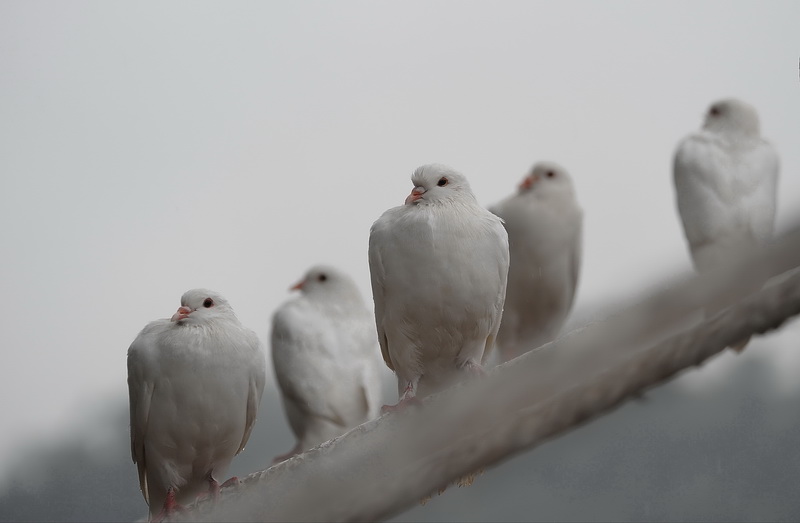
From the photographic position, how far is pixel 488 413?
2.03 feet

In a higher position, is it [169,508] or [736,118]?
[736,118]

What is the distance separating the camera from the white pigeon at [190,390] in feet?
8.97

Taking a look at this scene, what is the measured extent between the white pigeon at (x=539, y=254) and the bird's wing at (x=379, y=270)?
137 cm

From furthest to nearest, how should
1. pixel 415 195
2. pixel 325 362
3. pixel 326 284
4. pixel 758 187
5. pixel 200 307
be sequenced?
1. pixel 326 284
2. pixel 325 362
3. pixel 758 187
4. pixel 200 307
5. pixel 415 195

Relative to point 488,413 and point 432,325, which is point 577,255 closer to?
point 432,325

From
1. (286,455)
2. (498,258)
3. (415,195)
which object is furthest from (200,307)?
(286,455)

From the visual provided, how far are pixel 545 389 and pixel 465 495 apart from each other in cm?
354

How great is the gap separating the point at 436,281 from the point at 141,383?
0.82 m

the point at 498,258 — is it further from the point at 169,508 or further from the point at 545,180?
the point at 545,180

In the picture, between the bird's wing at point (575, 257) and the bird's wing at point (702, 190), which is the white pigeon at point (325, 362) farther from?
the bird's wing at point (702, 190)

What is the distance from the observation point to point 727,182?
3.87 m

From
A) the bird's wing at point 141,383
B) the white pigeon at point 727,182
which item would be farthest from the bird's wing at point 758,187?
the bird's wing at point 141,383

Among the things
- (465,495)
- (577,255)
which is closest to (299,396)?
(465,495)

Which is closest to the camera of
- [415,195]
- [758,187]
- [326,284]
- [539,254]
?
[415,195]
